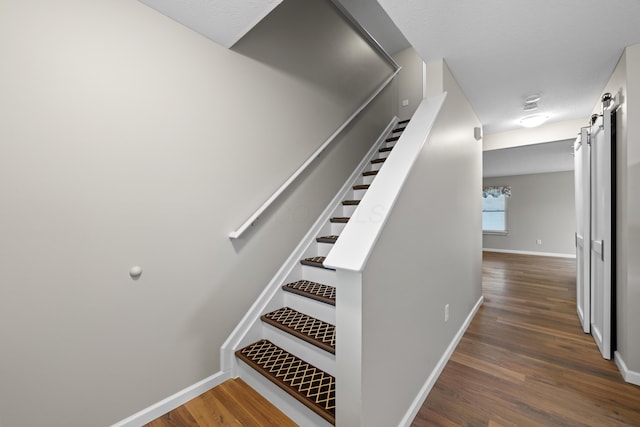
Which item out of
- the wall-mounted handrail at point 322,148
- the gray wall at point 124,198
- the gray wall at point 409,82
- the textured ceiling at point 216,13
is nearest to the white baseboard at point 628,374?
the gray wall at point 124,198

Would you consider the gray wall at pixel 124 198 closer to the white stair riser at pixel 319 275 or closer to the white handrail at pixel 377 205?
the white stair riser at pixel 319 275

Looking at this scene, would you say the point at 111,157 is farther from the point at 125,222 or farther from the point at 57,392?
the point at 57,392

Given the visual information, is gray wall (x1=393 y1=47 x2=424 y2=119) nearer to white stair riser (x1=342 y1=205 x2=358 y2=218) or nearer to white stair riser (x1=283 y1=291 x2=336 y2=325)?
white stair riser (x1=342 y1=205 x2=358 y2=218)

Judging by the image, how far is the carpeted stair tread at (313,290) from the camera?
1.74 meters

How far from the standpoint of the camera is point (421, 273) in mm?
1541

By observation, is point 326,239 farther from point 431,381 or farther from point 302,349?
point 431,381

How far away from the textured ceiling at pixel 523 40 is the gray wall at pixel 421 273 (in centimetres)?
22

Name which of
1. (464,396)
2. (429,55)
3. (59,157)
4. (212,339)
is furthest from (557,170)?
(59,157)

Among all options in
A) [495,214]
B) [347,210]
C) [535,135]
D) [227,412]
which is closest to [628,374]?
[347,210]

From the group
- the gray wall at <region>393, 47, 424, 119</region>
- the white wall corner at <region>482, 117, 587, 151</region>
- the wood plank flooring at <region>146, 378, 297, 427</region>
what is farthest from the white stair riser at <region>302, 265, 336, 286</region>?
the white wall corner at <region>482, 117, 587, 151</region>

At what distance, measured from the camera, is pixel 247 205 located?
1854 mm

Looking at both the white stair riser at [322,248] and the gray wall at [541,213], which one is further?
the gray wall at [541,213]

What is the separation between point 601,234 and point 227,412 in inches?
115

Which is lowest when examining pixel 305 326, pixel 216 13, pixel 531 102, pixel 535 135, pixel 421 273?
pixel 305 326
